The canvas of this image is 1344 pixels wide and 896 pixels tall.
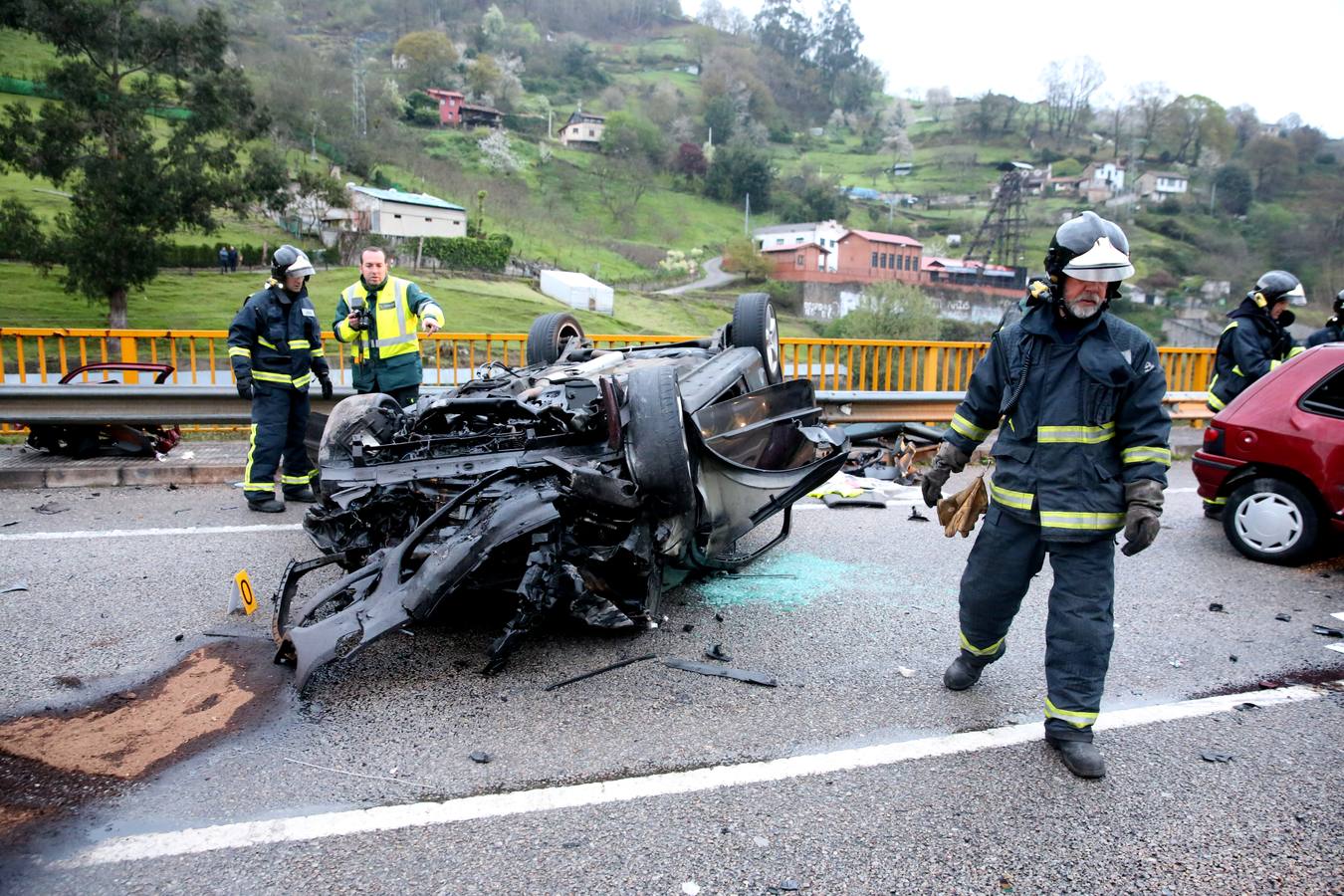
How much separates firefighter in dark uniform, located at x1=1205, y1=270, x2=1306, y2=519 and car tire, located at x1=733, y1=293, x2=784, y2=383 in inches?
136

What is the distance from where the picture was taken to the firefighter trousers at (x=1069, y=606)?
278 cm

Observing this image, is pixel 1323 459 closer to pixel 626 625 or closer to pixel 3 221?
pixel 626 625

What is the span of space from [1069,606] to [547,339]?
12.5 feet

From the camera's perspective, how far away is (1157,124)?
4784 centimetres

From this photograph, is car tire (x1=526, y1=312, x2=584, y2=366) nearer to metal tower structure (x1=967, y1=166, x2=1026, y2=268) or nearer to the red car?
the red car

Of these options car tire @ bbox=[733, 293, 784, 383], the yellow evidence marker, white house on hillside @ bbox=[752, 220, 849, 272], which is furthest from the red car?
white house on hillside @ bbox=[752, 220, 849, 272]

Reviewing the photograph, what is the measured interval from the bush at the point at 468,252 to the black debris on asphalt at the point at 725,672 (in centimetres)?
1645

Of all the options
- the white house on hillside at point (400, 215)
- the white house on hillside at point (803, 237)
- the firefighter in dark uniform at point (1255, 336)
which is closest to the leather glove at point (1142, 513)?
the firefighter in dark uniform at point (1255, 336)

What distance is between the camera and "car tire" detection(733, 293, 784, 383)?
5305mm

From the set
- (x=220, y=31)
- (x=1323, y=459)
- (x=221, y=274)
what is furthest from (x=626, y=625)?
(x=220, y=31)

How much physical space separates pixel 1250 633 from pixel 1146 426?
1988mm

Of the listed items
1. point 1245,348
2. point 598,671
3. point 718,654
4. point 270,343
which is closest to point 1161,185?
point 1245,348

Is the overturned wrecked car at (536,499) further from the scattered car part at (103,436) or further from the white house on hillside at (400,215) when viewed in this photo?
the white house on hillside at (400,215)

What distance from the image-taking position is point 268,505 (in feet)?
18.9
